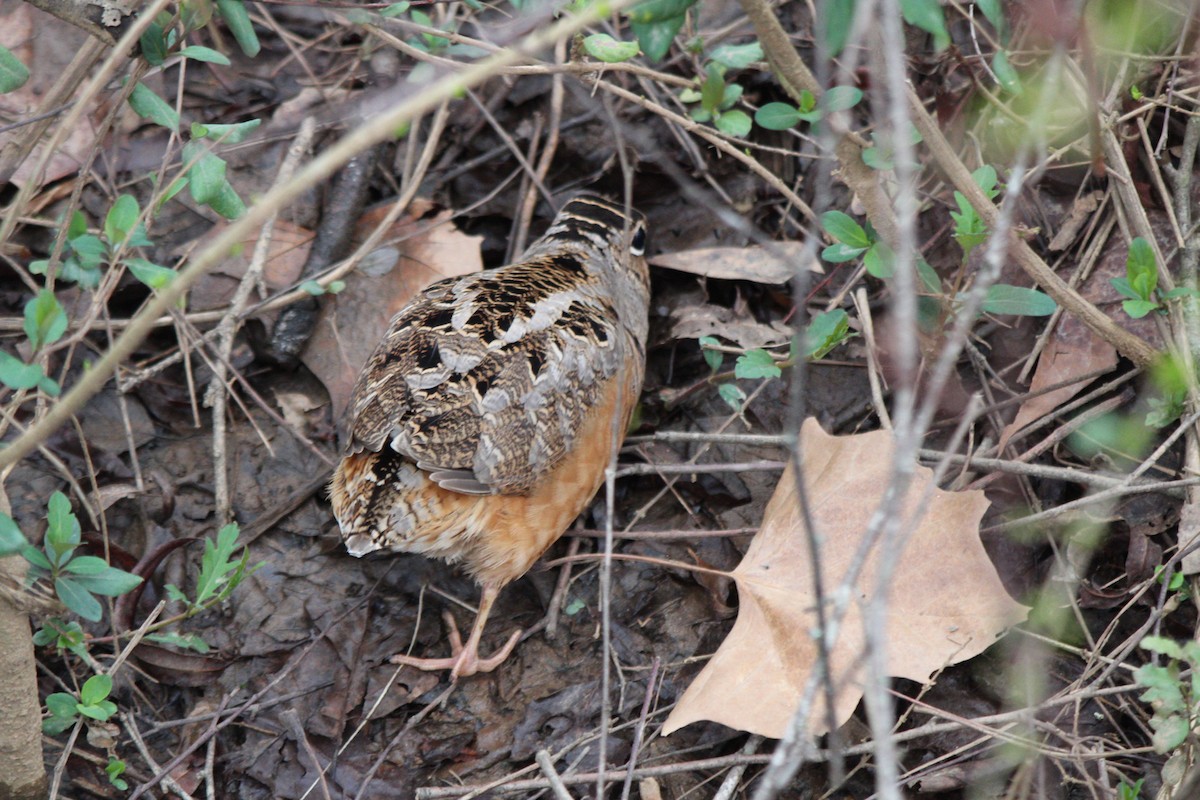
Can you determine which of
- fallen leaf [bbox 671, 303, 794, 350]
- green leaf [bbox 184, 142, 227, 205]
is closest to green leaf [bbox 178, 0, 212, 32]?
green leaf [bbox 184, 142, 227, 205]

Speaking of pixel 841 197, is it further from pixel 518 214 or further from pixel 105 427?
pixel 105 427

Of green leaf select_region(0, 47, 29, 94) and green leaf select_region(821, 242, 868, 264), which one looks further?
green leaf select_region(821, 242, 868, 264)

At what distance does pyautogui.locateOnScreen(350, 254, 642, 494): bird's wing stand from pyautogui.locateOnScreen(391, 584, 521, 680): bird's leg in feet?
1.63

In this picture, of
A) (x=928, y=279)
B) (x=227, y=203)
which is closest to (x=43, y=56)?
(x=227, y=203)

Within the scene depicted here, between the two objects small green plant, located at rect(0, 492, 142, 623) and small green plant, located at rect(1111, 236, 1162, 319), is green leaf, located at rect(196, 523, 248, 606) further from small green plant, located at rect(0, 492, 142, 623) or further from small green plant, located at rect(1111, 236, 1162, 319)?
small green plant, located at rect(1111, 236, 1162, 319)

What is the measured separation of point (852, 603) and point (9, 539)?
2407mm

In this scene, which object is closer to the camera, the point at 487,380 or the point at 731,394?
the point at 487,380

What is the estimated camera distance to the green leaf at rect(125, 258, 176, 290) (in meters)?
2.72

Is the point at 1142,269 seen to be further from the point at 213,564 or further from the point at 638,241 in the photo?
the point at 213,564

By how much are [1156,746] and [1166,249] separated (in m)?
1.88

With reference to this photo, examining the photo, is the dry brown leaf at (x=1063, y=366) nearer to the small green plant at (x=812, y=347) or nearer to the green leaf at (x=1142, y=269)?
the green leaf at (x=1142, y=269)

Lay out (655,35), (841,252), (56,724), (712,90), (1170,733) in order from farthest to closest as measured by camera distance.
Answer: (712,90) < (841,252) < (56,724) < (1170,733) < (655,35)

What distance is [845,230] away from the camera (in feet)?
11.5

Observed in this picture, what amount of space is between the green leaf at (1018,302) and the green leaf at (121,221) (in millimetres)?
2568
